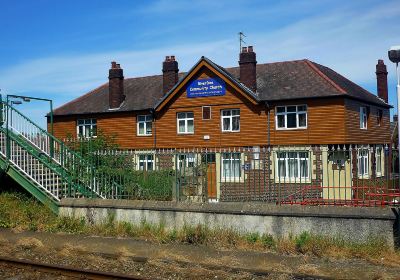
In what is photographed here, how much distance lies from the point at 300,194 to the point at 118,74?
2300 cm

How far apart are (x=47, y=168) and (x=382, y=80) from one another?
87.3 feet

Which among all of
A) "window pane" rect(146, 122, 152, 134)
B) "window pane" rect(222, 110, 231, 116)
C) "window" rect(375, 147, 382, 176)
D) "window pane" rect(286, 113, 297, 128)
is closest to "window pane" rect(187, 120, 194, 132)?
"window pane" rect(222, 110, 231, 116)

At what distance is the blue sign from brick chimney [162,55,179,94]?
224 cm

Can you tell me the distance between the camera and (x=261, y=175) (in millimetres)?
12148

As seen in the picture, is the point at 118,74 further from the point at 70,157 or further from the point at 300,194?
the point at 300,194

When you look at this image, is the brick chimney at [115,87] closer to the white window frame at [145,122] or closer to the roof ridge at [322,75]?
the white window frame at [145,122]

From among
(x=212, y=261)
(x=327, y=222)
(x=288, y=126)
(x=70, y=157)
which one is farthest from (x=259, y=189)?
(x=288, y=126)

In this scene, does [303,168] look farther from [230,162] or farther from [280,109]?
[280,109]

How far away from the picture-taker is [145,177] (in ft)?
43.3

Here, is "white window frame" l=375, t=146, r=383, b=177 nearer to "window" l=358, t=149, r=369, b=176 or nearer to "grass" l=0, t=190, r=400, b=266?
Result: "window" l=358, t=149, r=369, b=176

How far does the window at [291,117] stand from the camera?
26719mm

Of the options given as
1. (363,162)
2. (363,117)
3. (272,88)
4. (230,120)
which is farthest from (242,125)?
(363,162)

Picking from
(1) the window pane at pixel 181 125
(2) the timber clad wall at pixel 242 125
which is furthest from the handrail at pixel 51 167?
(1) the window pane at pixel 181 125

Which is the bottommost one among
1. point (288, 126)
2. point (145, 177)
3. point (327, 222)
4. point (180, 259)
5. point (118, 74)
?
point (180, 259)
